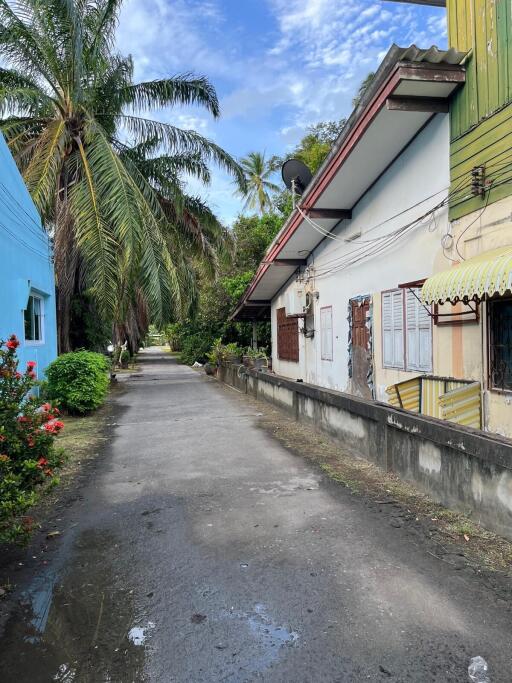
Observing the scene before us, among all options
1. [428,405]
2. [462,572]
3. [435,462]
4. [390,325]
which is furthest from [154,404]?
[462,572]

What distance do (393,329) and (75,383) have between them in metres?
7.23

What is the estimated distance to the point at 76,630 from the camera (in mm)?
2898

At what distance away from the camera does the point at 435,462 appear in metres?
4.87

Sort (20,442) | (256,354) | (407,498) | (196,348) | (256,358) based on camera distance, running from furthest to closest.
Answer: (196,348) < (256,354) < (256,358) < (407,498) < (20,442)

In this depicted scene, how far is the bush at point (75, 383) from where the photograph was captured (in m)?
11.2

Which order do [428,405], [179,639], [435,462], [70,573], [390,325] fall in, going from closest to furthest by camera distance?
1. [179,639]
2. [70,573]
3. [435,462]
4. [428,405]
5. [390,325]

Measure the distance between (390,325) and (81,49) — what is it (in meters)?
10.6

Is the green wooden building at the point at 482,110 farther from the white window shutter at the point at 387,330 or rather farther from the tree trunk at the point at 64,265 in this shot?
the tree trunk at the point at 64,265

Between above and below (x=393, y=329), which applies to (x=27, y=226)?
above

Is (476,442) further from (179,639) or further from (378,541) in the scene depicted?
(179,639)

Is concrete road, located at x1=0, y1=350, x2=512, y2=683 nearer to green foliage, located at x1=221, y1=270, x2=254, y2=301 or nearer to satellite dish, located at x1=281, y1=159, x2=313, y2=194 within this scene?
satellite dish, located at x1=281, y1=159, x2=313, y2=194

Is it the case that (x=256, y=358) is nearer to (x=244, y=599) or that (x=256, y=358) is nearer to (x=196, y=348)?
(x=196, y=348)

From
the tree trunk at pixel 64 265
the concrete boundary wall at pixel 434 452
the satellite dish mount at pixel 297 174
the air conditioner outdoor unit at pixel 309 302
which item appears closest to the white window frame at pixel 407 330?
the concrete boundary wall at pixel 434 452

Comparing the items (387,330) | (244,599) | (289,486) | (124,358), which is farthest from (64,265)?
(124,358)
